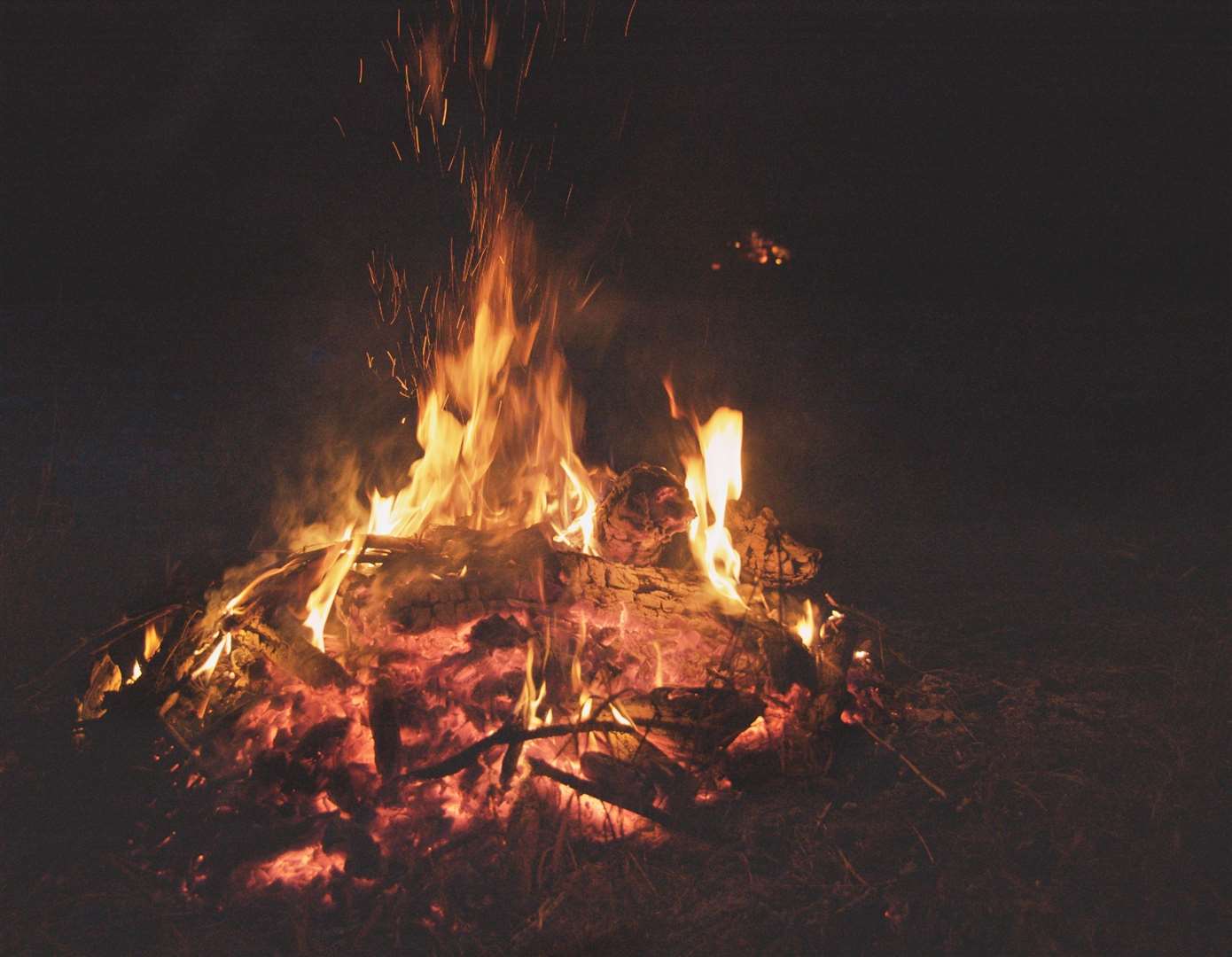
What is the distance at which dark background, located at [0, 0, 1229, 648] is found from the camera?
7059 millimetres

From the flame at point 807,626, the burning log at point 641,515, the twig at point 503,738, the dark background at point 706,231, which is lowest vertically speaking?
the twig at point 503,738

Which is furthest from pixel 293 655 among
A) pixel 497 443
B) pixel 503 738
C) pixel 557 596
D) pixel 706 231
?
pixel 706 231

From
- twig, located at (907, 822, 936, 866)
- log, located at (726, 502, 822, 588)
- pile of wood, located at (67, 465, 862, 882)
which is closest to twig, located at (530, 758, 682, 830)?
pile of wood, located at (67, 465, 862, 882)

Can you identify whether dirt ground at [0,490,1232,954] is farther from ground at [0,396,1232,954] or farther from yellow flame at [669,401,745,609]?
yellow flame at [669,401,745,609]

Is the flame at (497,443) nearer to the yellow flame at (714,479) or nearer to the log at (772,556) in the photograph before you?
the yellow flame at (714,479)

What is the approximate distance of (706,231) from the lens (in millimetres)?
8312

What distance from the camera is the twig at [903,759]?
117 inches

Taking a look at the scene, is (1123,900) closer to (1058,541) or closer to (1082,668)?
(1082,668)

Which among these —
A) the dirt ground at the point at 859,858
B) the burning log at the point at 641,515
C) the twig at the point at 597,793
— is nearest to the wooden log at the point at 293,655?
the dirt ground at the point at 859,858

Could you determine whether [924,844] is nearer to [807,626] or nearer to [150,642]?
[807,626]

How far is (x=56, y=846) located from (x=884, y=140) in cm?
904

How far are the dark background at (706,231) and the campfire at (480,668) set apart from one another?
2382 mm

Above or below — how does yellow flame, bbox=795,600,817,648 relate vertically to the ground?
above

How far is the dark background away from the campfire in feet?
7.82
